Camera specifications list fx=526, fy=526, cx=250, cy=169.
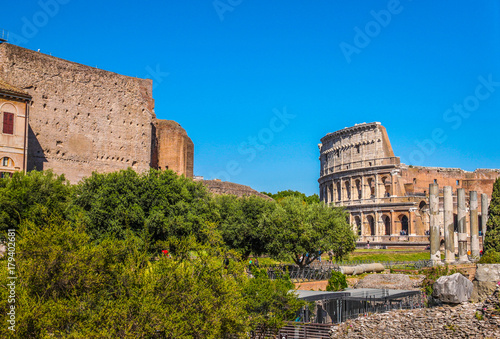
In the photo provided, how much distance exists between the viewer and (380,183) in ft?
228

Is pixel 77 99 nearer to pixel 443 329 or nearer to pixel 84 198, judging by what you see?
pixel 84 198

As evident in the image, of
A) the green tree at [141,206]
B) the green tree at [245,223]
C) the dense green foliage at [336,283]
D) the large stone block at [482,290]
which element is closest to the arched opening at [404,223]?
the green tree at [245,223]

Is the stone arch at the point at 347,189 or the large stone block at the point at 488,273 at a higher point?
the stone arch at the point at 347,189

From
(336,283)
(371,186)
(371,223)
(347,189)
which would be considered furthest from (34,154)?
(371,186)

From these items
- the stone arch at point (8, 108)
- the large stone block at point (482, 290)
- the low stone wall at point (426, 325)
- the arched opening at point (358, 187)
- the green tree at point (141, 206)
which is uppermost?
the stone arch at point (8, 108)

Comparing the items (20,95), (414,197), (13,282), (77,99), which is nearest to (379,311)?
(13,282)

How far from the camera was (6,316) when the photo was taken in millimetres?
11195

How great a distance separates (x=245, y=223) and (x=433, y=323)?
Result: 17.0m

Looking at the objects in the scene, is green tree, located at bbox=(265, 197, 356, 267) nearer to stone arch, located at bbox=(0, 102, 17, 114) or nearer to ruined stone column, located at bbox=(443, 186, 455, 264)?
ruined stone column, located at bbox=(443, 186, 455, 264)

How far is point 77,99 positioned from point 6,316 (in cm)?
3171

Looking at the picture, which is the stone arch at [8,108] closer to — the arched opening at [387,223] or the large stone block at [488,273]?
the large stone block at [488,273]

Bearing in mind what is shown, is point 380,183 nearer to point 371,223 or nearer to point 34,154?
point 371,223

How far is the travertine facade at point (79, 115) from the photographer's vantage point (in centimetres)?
3747

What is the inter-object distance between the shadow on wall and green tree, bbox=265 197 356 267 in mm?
17053
